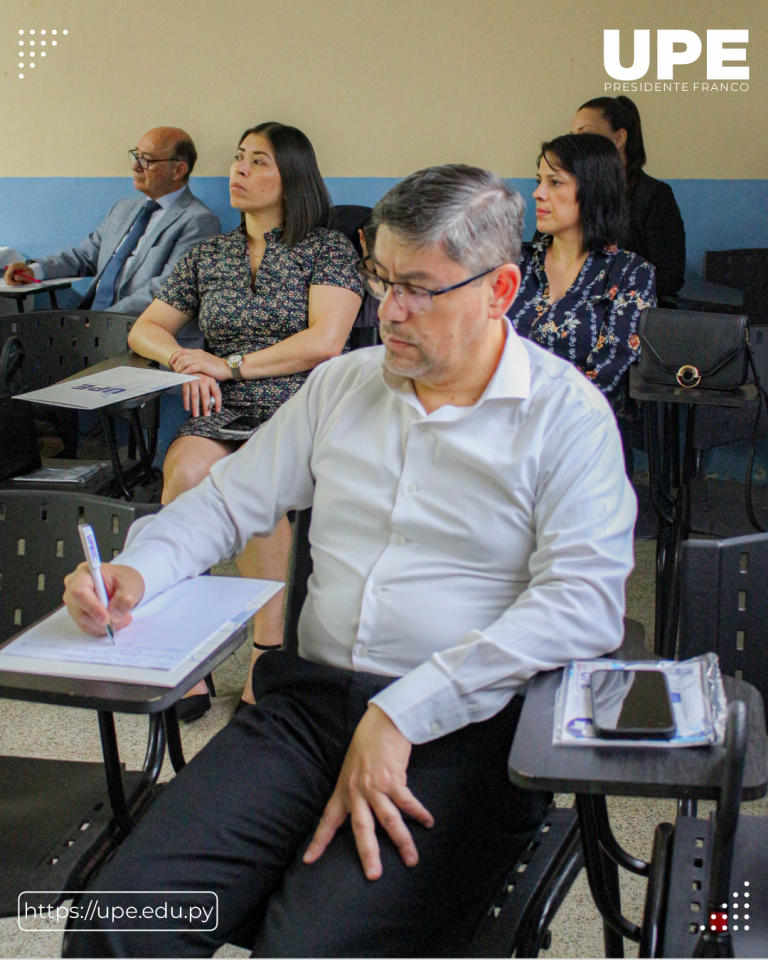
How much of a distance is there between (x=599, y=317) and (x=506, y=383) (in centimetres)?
160

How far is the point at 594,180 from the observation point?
2.92m

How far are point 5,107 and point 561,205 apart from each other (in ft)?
9.21

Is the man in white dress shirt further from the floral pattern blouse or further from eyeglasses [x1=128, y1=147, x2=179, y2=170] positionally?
eyeglasses [x1=128, y1=147, x2=179, y2=170]

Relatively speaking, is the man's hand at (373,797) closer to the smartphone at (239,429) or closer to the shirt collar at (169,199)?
the smartphone at (239,429)

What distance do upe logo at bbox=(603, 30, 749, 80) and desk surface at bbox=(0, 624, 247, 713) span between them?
137 inches

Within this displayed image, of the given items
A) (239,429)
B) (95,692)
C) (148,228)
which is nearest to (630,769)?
(95,692)

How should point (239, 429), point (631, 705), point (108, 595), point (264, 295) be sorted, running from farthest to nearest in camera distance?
1. point (264, 295)
2. point (239, 429)
3. point (108, 595)
4. point (631, 705)

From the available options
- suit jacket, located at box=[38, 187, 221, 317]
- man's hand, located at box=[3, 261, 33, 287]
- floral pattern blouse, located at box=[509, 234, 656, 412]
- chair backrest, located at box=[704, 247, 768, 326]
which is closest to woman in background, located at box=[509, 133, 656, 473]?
floral pattern blouse, located at box=[509, 234, 656, 412]

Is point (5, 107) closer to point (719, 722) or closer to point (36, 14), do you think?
point (36, 14)

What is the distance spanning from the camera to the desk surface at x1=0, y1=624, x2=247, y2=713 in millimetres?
1093

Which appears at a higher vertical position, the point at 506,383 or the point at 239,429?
the point at 506,383

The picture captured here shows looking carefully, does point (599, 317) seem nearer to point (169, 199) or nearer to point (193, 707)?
point (193, 707)

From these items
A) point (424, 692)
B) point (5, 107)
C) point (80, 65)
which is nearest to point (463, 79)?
point (80, 65)

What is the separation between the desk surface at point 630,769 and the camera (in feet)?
3.09
